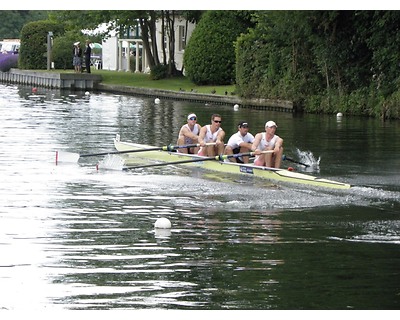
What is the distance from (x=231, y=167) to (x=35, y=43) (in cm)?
→ 4667

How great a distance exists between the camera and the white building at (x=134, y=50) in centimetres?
6456

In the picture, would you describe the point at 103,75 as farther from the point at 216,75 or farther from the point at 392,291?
the point at 392,291

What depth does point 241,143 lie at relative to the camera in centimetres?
2473

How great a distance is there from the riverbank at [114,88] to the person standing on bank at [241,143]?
1893cm

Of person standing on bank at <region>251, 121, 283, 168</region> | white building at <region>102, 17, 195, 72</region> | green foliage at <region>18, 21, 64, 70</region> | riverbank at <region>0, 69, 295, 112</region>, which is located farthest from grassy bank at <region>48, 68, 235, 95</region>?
person standing on bank at <region>251, 121, 283, 168</region>

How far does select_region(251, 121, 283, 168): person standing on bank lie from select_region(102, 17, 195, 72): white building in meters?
39.2

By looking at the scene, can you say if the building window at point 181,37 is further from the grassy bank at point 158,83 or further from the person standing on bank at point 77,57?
the person standing on bank at point 77,57

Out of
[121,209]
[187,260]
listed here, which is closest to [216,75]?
[121,209]

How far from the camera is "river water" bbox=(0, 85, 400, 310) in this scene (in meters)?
13.3

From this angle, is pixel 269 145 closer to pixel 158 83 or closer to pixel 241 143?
pixel 241 143

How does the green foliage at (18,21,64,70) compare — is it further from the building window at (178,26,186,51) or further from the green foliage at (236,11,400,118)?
the green foliage at (236,11,400,118)

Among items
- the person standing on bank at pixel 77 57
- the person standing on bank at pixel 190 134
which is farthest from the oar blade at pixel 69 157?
the person standing on bank at pixel 77 57

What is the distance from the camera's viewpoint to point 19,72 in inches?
2704

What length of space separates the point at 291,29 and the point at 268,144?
19.5 meters
